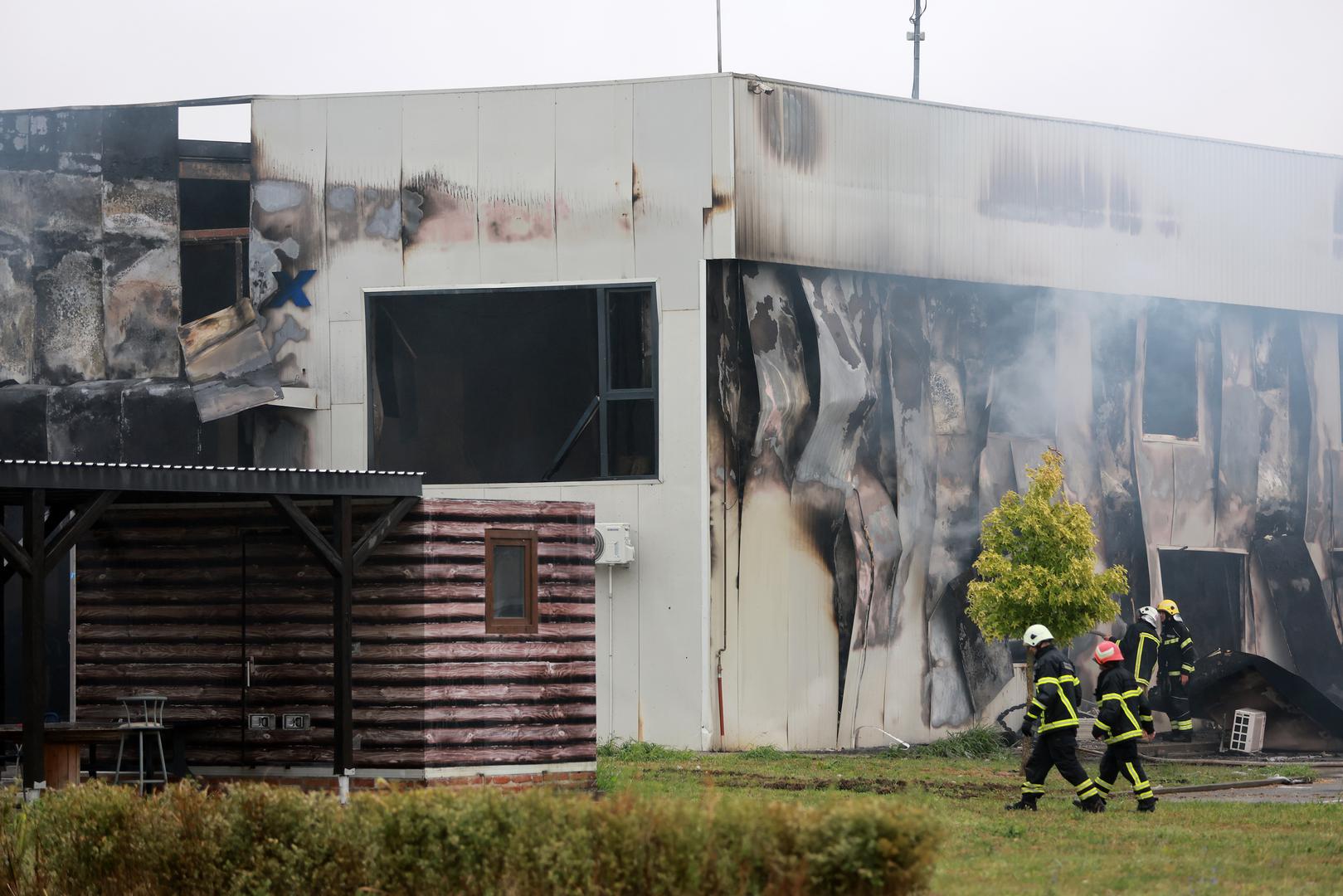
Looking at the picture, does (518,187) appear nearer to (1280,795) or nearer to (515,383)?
(515,383)

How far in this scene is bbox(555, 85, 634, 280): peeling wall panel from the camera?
940 inches

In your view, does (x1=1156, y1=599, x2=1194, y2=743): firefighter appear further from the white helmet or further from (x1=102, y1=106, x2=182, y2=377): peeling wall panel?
(x1=102, y1=106, x2=182, y2=377): peeling wall panel

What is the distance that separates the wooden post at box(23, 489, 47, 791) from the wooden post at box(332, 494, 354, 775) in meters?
2.67

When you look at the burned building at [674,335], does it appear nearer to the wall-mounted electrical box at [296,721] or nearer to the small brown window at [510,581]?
the small brown window at [510,581]

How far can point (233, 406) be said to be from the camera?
24078 millimetres

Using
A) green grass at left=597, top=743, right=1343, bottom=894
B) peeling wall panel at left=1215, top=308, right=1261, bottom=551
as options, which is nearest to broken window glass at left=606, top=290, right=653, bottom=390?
green grass at left=597, top=743, right=1343, bottom=894

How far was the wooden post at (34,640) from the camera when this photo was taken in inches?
528

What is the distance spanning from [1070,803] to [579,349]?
11.6m

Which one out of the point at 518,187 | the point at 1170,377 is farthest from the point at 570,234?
the point at 1170,377

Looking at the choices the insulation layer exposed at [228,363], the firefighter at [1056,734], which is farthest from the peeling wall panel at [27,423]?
the firefighter at [1056,734]

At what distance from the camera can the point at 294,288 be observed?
24.6m

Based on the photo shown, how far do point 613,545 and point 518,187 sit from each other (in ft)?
17.0

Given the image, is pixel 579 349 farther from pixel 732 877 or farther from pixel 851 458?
pixel 732 877

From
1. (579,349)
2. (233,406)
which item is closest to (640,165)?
(579,349)
